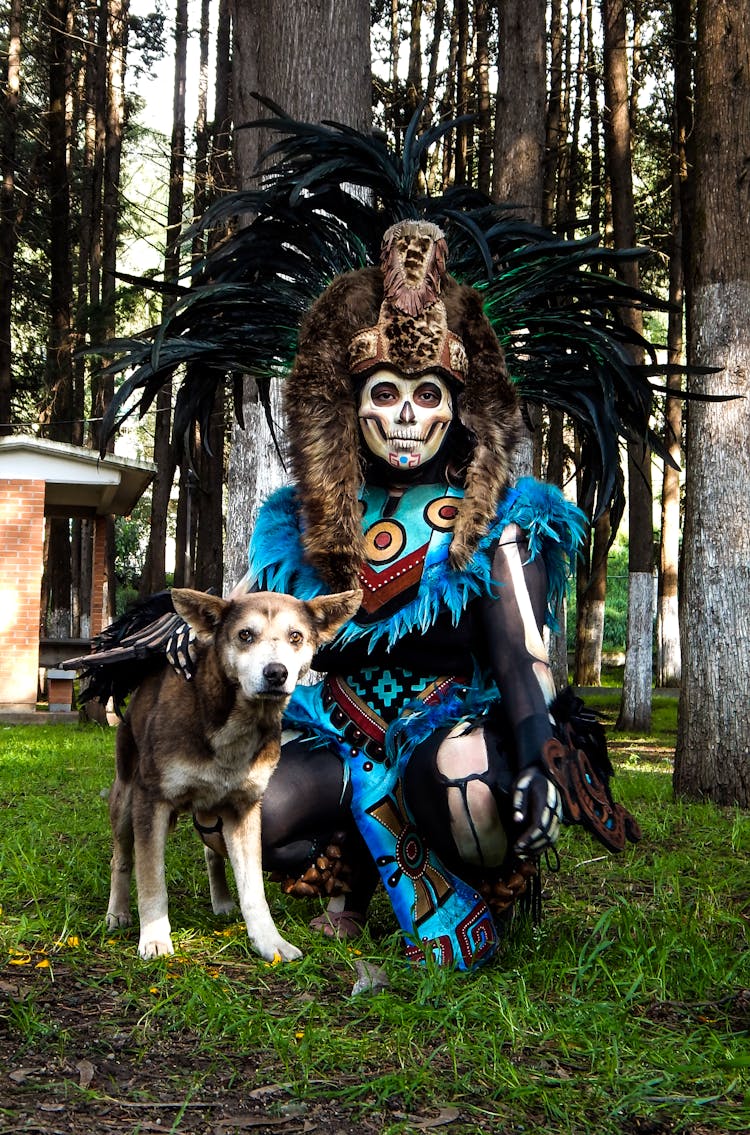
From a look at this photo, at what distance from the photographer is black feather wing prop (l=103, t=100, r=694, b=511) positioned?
4.17 m

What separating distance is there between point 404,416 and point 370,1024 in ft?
6.29

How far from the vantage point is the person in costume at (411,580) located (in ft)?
12.1

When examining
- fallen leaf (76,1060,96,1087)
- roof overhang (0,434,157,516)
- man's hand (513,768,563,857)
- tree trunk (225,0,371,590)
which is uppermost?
tree trunk (225,0,371,590)

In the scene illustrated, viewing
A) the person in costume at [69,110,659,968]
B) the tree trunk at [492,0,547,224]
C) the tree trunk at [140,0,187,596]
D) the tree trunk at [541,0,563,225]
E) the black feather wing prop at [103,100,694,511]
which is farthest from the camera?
the tree trunk at [140,0,187,596]

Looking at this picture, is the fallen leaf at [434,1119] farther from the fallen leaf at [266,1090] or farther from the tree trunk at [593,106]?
the tree trunk at [593,106]

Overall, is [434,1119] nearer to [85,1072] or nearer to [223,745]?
A: [85,1072]

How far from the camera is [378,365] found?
394cm

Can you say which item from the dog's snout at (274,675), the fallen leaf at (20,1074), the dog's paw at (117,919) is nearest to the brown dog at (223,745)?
the dog's snout at (274,675)

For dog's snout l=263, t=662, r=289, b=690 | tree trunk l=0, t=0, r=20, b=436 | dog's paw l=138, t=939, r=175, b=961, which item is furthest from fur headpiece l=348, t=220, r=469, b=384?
tree trunk l=0, t=0, r=20, b=436

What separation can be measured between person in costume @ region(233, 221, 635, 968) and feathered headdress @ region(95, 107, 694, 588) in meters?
0.01

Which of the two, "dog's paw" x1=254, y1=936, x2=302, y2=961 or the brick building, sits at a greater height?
the brick building

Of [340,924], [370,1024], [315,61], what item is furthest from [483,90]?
[370,1024]

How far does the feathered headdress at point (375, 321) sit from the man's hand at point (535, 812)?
0.78 metres

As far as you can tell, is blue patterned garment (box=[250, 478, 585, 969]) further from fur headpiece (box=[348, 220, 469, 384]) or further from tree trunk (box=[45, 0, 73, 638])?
tree trunk (box=[45, 0, 73, 638])
